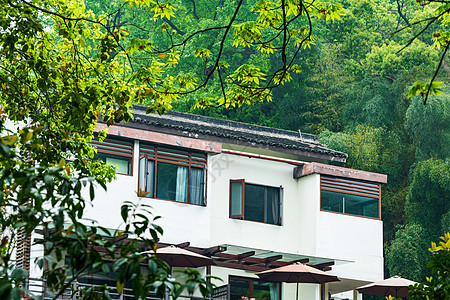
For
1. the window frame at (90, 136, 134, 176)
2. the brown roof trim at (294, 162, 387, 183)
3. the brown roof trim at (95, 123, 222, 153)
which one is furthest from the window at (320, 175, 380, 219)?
the window frame at (90, 136, 134, 176)

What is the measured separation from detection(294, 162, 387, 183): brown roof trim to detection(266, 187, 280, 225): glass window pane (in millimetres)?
748

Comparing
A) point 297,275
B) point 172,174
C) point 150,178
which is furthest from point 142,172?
point 297,275

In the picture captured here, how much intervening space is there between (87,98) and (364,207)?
12.9m

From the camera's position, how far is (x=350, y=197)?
64.6 feet

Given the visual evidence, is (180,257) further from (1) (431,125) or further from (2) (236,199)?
(1) (431,125)

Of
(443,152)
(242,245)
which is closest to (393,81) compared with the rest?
(443,152)

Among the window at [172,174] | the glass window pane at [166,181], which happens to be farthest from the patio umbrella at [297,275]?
the glass window pane at [166,181]

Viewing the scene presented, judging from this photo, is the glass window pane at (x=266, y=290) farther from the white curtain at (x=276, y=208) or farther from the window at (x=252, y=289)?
the white curtain at (x=276, y=208)

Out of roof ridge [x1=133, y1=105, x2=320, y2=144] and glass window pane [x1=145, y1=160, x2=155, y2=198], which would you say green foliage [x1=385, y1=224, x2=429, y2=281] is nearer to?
roof ridge [x1=133, y1=105, x2=320, y2=144]

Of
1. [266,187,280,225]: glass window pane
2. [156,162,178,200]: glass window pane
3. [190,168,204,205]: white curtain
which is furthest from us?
[266,187,280,225]: glass window pane

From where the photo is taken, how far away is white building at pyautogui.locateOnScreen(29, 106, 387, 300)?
17.2 m

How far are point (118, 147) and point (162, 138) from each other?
3.52 feet

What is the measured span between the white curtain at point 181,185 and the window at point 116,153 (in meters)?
1.32

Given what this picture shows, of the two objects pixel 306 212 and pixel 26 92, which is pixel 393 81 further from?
pixel 26 92
